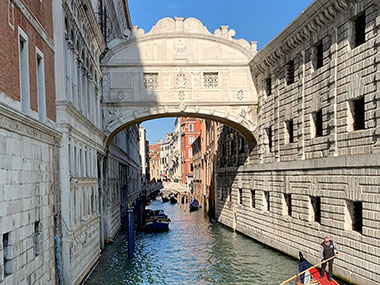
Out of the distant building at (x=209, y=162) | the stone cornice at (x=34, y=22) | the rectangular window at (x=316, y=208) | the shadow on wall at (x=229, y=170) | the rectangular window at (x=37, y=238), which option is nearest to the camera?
the stone cornice at (x=34, y=22)

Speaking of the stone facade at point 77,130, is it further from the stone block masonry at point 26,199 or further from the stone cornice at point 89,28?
the stone block masonry at point 26,199

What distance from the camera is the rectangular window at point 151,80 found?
20250 mm

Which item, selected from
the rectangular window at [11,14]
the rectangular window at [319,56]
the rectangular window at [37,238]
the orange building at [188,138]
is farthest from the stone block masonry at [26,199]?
the orange building at [188,138]

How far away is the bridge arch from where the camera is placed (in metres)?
20.1

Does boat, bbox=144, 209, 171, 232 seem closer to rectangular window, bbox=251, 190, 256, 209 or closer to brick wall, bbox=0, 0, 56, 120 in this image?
rectangular window, bbox=251, 190, 256, 209

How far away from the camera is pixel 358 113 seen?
12477 mm

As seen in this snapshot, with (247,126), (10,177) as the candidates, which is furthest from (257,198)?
(10,177)

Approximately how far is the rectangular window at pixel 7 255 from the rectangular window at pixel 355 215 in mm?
8691

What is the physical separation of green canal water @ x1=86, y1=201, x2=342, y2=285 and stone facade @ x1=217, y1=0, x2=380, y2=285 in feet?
3.26

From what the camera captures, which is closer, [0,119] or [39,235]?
[0,119]

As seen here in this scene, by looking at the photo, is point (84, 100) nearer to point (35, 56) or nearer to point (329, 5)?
point (35, 56)

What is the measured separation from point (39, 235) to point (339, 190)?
7.90 m

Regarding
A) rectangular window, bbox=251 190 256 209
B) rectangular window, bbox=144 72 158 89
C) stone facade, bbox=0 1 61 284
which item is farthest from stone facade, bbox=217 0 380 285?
stone facade, bbox=0 1 61 284

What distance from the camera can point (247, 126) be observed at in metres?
20.6
